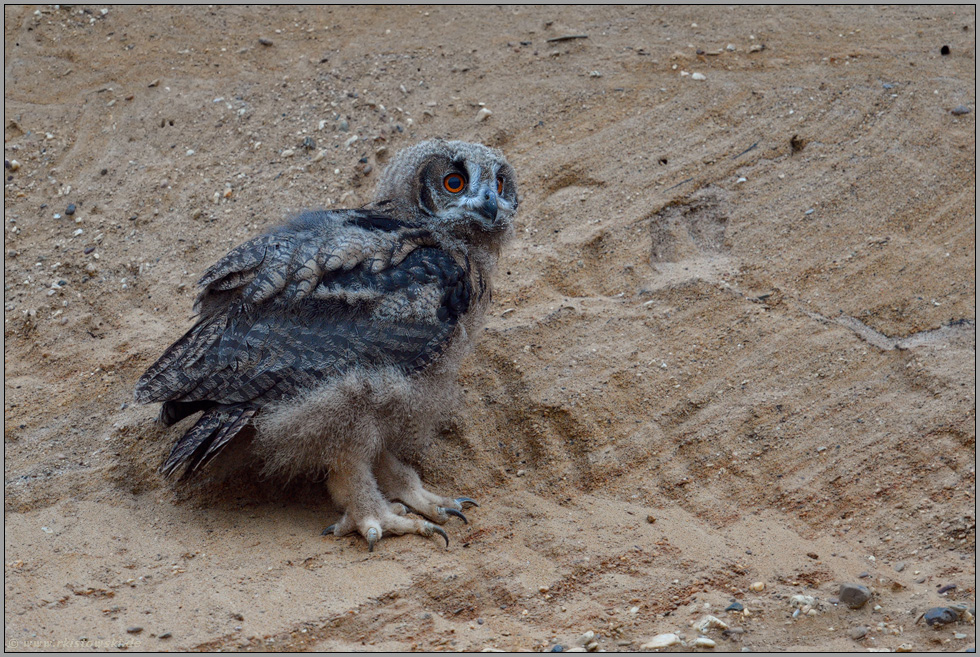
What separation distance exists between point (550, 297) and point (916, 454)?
2.19 metres

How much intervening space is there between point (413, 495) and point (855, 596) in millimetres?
1993

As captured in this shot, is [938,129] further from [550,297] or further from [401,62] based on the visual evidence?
[401,62]

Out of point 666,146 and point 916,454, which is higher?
point 666,146

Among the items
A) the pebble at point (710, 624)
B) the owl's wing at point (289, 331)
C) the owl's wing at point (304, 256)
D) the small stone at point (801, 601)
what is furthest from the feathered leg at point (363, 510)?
the small stone at point (801, 601)

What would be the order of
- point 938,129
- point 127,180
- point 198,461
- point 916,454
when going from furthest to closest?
point 127,180
point 938,129
point 916,454
point 198,461

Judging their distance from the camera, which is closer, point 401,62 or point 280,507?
point 280,507

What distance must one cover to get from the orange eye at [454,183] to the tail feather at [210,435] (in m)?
1.42

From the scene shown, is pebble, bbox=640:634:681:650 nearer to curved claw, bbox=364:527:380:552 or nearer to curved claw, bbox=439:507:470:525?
curved claw, bbox=439:507:470:525

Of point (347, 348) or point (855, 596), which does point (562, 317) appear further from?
point (855, 596)

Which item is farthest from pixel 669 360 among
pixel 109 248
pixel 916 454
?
pixel 109 248

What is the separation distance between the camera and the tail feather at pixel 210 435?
3973 millimetres

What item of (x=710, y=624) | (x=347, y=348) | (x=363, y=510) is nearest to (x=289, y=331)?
(x=347, y=348)

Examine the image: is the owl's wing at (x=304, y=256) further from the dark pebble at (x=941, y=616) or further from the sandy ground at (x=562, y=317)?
the dark pebble at (x=941, y=616)

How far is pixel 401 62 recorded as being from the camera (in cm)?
719
